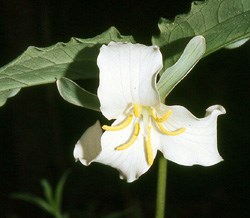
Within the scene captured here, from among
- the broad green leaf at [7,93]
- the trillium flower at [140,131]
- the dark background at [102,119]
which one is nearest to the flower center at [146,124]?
the trillium flower at [140,131]

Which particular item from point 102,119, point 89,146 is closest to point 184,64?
point 89,146

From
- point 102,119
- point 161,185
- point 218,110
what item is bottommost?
point 161,185

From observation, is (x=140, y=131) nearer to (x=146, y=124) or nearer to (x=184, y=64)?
(x=146, y=124)

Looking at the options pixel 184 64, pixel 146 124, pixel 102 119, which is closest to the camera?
pixel 184 64

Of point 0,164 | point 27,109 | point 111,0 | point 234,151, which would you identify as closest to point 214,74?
point 234,151

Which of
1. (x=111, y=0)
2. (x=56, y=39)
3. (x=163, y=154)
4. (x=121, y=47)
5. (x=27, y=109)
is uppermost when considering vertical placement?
(x=111, y=0)

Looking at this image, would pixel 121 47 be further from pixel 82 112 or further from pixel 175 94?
pixel 82 112
